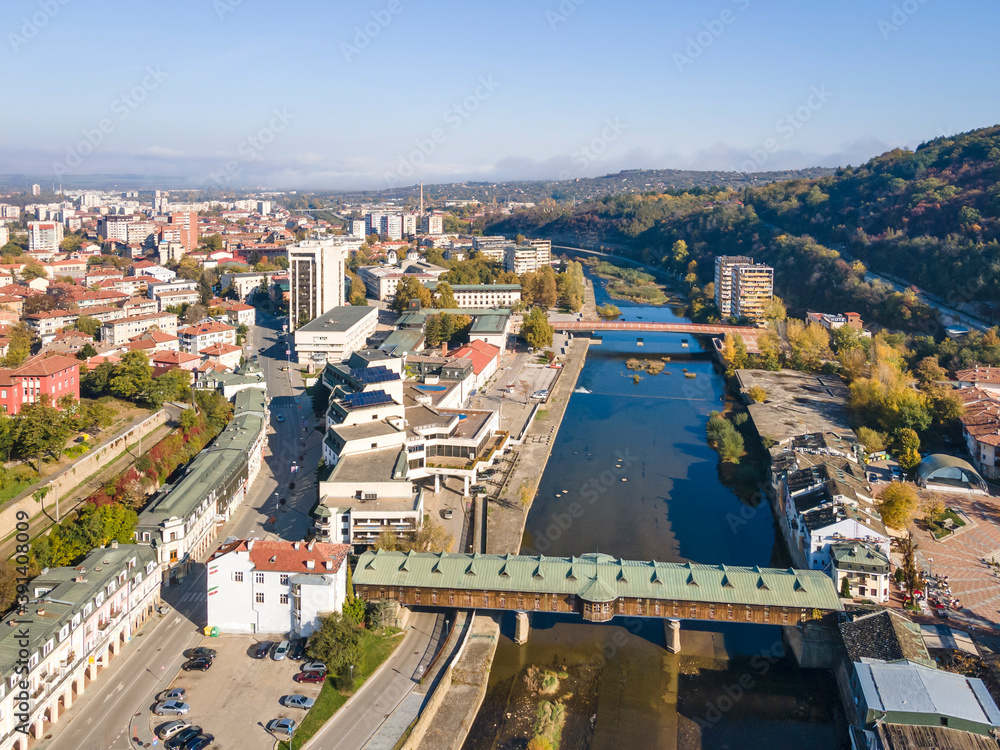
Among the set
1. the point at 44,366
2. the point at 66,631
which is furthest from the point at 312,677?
the point at 44,366

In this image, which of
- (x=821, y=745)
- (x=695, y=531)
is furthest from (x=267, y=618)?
(x=695, y=531)

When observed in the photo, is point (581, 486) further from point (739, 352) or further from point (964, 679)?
point (739, 352)

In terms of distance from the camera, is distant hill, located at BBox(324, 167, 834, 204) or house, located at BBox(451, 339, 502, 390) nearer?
house, located at BBox(451, 339, 502, 390)

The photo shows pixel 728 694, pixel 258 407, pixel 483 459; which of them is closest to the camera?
pixel 728 694

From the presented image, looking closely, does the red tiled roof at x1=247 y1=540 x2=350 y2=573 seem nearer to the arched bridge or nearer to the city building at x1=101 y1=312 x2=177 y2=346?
the city building at x1=101 y1=312 x2=177 y2=346

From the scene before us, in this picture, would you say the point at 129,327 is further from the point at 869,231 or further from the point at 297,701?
the point at 869,231

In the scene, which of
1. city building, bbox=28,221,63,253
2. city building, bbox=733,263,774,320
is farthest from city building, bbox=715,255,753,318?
city building, bbox=28,221,63,253
